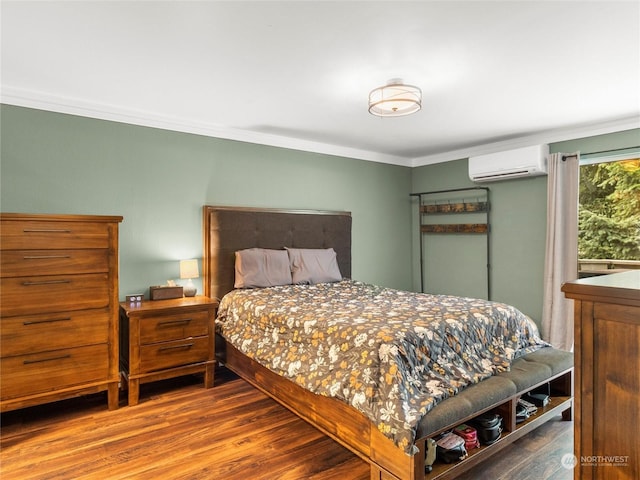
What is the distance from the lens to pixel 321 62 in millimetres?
2504

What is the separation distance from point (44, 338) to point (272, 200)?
7.92 ft

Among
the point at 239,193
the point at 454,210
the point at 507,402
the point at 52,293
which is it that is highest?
the point at 239,193

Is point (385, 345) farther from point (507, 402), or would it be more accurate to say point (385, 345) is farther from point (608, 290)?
point (608, 290)

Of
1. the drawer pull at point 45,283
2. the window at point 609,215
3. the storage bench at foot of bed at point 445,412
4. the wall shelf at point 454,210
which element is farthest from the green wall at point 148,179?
the window at point 609,215

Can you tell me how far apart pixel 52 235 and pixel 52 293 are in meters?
0.39

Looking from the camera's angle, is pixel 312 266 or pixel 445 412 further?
pixel 312 266

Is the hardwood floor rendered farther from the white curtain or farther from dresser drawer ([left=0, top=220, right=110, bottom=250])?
the white curtain

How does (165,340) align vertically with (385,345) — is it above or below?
below

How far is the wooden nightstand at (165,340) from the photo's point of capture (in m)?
2.96

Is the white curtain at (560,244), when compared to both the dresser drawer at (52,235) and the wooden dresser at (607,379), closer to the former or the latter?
the wooden dresser at (607,379)

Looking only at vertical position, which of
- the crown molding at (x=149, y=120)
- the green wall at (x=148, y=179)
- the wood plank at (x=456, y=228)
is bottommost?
the wood plank at (x=456, y=228)

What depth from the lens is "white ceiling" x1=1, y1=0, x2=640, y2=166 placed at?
197 centimetres

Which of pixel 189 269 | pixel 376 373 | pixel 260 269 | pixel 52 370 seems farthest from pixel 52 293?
pixel 376 373

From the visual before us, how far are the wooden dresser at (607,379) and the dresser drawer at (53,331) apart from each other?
9.38 feet
